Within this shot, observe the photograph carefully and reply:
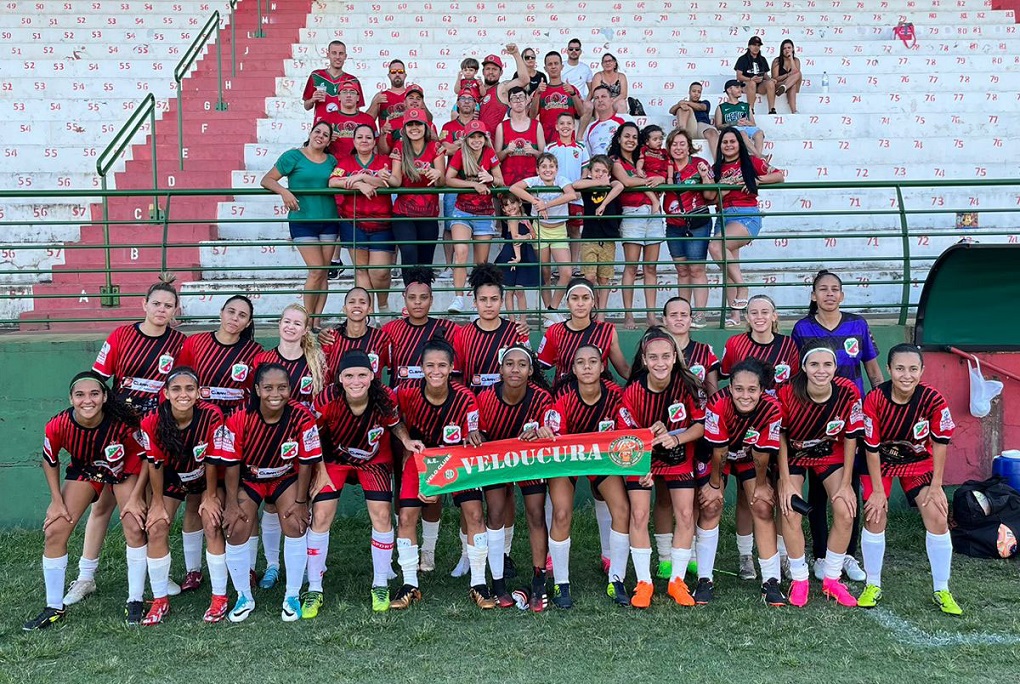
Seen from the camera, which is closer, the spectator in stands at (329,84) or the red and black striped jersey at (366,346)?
the red and black striped jersey at (366,346)

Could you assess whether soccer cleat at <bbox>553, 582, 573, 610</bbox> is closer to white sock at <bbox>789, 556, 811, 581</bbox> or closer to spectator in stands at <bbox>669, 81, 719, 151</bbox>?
white sock at <bbox>789, 556, 811, 581</bbox>

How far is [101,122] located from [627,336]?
842 centimetres

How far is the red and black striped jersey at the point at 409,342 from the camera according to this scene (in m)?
6.73

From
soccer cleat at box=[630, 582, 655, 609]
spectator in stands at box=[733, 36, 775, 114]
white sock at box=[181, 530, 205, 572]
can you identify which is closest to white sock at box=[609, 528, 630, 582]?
soccer cleat at box=[630, 582, 655, 609]

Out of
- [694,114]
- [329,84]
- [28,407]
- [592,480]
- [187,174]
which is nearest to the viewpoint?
[592,480]

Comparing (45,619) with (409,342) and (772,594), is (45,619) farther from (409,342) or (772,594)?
(772,594)

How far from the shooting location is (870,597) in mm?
5844

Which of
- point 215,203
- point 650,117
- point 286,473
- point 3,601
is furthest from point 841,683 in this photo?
point 650,117

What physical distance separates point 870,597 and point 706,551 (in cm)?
99

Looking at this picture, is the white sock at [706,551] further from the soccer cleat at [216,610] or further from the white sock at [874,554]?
the soccer cleat at [216,610]

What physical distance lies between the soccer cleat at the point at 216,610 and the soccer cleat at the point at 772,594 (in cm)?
327

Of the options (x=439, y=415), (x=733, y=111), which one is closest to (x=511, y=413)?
(x=439, y=415)

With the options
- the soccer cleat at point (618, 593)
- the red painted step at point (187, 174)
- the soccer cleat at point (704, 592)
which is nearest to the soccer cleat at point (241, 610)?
the soccer cleat at point (618, 593)

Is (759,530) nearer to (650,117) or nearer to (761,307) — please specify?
(761,307)
